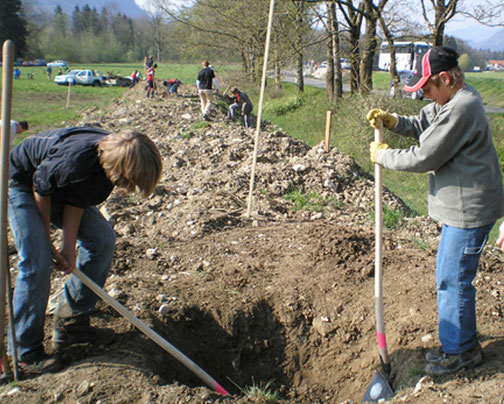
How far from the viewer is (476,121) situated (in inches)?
101

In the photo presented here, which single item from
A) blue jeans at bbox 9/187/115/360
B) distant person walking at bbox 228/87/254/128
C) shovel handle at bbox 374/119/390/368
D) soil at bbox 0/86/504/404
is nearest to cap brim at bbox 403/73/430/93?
shovel handle at bbox 374/119/390/368

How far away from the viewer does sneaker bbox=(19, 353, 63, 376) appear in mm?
2791

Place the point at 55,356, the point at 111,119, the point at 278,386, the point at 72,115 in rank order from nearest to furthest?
the point at 55,356
the point at 278,386
the point at 111,119
the point at 72,115

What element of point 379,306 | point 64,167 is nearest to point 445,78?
point 379,306

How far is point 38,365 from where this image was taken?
2801mm

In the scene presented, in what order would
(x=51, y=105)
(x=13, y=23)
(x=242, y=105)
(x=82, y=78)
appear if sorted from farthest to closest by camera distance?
1. (x=13, y=23)
2. (x=82, y=78)
3. (x=51, y=105)
4. (x=242, y=105)

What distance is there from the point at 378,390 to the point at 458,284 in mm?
893

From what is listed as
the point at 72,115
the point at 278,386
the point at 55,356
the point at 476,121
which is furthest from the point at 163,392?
the point at 72,115

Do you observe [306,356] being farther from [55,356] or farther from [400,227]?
[400,227]

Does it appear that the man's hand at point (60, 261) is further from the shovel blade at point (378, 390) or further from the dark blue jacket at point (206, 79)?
the dark blue jacket at point (206, 79)

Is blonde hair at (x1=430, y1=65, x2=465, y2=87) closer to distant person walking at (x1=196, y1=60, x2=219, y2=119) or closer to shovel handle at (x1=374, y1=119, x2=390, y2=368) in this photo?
shovel handle at (x1=374, y1=119, x2=390, y2=368)

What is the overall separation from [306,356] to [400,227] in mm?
2485

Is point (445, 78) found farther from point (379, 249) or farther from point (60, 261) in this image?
point (60, 261)

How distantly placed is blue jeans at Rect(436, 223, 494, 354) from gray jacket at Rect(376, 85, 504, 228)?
0.32 ft
